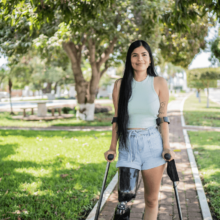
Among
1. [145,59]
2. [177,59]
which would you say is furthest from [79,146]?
[177,59]

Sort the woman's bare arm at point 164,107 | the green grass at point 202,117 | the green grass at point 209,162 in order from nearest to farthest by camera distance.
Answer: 1. the woman's bare arm at point 164,107
2. the green grass at point 209,162
3. the green grass at point 202,117

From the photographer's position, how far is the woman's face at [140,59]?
253cm

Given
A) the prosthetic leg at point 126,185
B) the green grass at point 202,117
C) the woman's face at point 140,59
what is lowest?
the green grass at point 202,117

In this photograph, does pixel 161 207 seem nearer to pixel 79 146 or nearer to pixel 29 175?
pixel 29 175

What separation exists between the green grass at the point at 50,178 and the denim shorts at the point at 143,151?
164cm

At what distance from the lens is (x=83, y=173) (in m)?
5.34

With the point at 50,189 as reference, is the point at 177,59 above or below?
above

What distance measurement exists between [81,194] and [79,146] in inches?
137

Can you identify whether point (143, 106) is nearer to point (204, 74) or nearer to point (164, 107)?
point (164, 107)

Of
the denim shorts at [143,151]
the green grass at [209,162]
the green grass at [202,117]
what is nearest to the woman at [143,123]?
the denim shorts at [143,151]

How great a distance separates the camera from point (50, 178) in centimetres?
500

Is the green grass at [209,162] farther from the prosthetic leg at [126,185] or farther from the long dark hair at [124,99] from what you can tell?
the long dark hair at [124,99]

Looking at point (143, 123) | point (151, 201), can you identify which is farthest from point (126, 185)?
point (143, 123)

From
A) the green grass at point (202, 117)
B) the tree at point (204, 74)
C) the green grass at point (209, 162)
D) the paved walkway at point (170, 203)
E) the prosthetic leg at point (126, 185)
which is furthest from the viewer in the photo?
the tree at point (204, 74)
